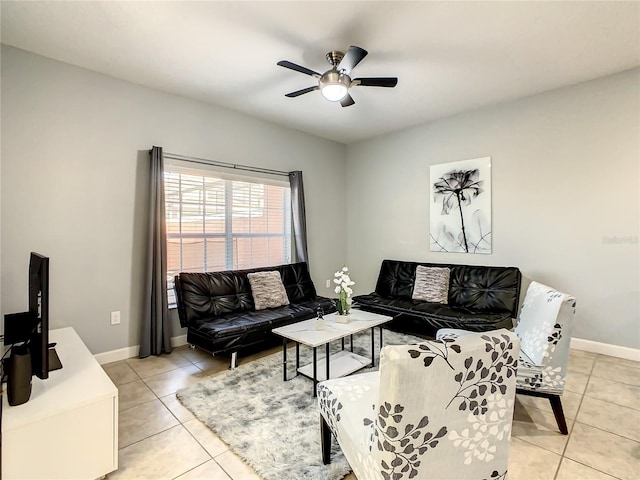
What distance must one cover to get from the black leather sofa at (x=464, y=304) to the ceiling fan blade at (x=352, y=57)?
8.31 feet

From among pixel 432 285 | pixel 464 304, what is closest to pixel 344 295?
pixel 432 285

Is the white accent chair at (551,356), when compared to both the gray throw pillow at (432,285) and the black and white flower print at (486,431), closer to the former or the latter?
the black and white flower print at (486,431)

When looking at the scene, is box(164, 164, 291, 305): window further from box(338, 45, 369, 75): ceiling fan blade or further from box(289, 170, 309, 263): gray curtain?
box(338, 45, 369, 75): ceiling fan blade

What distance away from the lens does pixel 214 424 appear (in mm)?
2045

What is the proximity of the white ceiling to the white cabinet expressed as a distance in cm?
234

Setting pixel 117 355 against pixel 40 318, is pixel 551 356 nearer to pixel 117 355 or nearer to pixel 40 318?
pixel 40 318

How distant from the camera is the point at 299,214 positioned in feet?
14.9

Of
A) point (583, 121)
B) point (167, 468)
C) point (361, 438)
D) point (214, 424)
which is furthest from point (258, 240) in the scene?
point (583, 121)

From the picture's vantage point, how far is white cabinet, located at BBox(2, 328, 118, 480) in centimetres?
138

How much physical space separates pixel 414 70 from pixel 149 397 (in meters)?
3.52

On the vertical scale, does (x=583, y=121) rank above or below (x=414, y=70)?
below

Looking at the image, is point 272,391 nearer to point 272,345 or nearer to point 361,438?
point 272,345

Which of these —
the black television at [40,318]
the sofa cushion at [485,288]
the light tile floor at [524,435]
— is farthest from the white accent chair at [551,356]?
the black television at [40,318]

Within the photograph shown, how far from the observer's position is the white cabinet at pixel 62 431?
4.54ft
